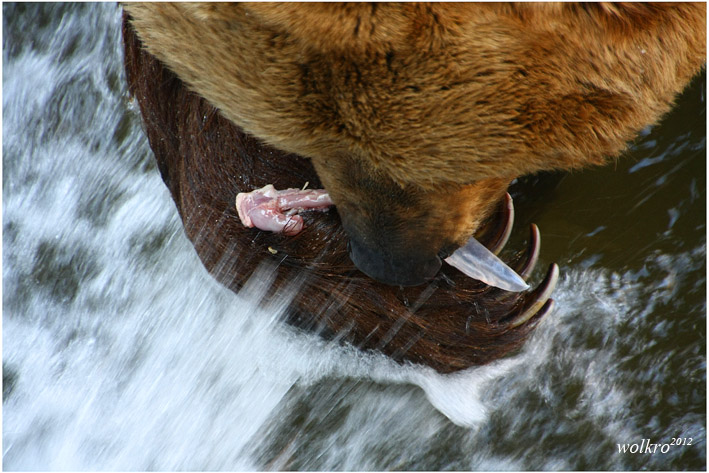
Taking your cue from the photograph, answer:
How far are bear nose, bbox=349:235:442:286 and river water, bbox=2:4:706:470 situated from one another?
486 mm

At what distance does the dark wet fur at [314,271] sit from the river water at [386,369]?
0.12 meters

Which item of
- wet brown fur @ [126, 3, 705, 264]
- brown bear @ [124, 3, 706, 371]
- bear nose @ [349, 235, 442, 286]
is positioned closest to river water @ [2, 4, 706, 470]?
bear nose @ [349, 235, 442, 286]

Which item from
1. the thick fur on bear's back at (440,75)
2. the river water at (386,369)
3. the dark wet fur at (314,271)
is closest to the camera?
the thick fur on bear's back at (440,75)

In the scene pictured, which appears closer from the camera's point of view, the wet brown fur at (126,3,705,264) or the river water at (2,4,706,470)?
the wet brown fur at (126,3,705,264)

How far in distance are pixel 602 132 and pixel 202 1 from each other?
738mm

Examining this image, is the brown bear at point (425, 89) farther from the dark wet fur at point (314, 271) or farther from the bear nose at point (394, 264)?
the dark wet fur at point (314, 271)

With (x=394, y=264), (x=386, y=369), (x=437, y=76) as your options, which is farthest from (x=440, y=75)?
(x=386, y=369)

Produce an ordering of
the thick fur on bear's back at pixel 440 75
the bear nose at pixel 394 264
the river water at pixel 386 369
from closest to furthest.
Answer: the thick fur on bear's back at pixel 440 75, the bear nose at pixel 394 264, the river water at pixel 386 369

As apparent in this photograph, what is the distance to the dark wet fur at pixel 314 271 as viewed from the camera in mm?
1824

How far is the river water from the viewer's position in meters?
1.96

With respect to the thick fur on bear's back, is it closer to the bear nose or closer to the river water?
the bear nose

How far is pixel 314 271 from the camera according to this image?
1856 mm

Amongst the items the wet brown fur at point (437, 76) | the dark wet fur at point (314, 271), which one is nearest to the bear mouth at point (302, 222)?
the dark wet fur at point (314, 271)

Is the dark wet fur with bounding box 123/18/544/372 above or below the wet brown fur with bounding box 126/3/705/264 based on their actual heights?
below
